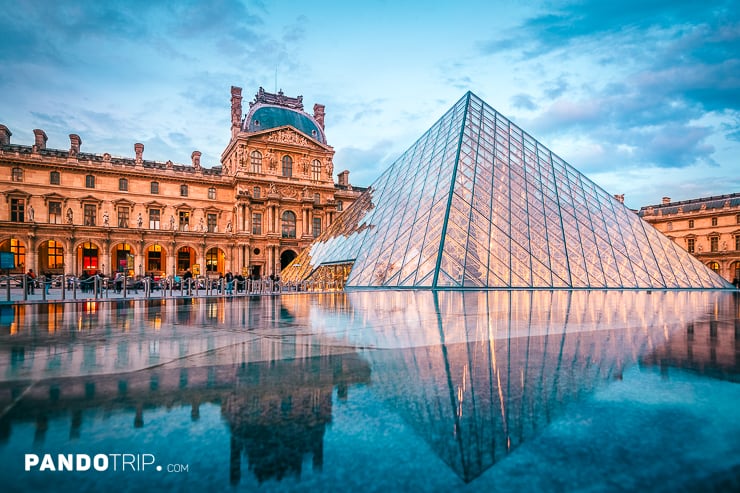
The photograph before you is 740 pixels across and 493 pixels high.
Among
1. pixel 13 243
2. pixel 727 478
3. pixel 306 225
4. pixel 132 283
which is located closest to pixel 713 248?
pixel 306 225

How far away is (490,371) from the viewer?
3447mm

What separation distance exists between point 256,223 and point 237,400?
44.0 metres

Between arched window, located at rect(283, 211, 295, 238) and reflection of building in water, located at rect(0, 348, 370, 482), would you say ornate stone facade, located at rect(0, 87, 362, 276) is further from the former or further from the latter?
reflection of building in water, located at rect(0, 348, 370, 482)

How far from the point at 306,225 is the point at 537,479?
45.4 metres

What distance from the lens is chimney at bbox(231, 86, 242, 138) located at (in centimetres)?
4999

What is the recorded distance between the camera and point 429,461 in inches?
72.1

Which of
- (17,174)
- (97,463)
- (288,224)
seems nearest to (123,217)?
(17,174)

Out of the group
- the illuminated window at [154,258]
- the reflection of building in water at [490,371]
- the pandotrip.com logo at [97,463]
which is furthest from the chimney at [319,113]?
the pandotrip.com logo at [97,463]

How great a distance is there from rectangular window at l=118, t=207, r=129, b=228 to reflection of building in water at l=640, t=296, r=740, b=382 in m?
45.4

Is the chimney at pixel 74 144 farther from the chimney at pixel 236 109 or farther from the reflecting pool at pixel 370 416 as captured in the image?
the reflecting pool at pixel 370 416

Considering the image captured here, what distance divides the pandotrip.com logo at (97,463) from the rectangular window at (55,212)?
151ft

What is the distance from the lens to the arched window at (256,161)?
45.1 meters

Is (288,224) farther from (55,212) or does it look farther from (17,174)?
(17,174)

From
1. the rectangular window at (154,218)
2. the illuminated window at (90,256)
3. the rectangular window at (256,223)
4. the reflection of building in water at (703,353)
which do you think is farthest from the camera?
the rectangular window at (256,223)
